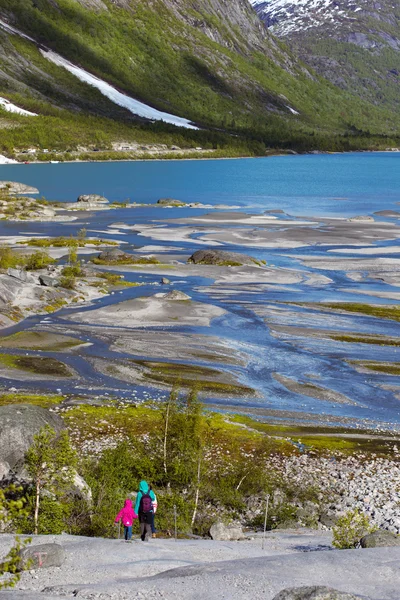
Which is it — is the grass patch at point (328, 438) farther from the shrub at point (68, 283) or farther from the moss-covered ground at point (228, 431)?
the shrub at point (68, 283)

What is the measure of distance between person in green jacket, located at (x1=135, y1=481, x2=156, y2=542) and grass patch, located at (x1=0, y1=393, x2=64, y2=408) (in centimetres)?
1593

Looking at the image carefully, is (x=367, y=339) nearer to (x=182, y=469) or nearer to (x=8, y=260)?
(x=182, y=469)

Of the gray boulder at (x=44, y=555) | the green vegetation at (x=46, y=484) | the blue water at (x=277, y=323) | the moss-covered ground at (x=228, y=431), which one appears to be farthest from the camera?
the blue water at (x=277, y=323)

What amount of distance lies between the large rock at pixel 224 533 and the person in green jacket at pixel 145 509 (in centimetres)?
322

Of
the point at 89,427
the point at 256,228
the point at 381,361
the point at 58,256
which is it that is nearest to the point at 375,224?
the point at 256,228

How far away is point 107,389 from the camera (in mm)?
40750

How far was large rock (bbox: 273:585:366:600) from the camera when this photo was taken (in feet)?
48.3

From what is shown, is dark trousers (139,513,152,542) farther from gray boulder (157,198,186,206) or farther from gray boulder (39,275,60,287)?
gray boulder (157,198,186,206)

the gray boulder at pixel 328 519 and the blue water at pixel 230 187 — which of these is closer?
the gray boulder at pixel 328 519

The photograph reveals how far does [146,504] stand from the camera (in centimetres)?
2194

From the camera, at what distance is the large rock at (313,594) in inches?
580

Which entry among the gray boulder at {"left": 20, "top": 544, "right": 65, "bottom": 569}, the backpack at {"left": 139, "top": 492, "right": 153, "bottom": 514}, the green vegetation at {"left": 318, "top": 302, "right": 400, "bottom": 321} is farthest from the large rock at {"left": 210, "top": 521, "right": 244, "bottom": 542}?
the green vegetation at {"left": 318, "top": 302, "right": 400, "bottom": 321}

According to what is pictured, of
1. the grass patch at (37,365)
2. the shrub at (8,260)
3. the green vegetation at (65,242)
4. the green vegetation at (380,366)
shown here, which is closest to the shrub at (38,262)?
the shrub at (8,260)

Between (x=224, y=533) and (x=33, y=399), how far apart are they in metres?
16.1
